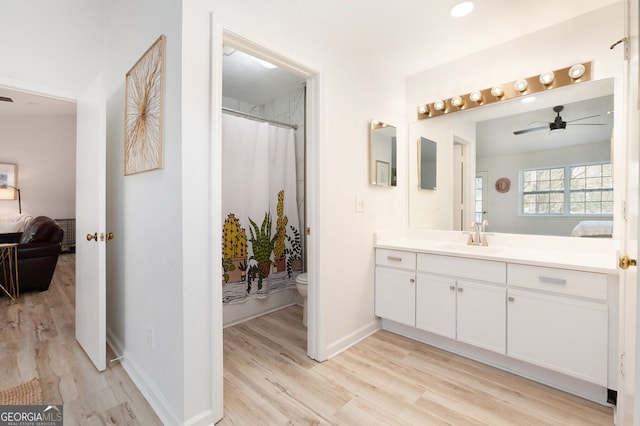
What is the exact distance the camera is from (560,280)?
1.71 metres

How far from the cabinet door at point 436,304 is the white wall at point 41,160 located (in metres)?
7.69

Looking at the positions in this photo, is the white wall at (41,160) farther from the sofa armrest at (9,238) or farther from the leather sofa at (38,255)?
the leather sofa at (38,255)

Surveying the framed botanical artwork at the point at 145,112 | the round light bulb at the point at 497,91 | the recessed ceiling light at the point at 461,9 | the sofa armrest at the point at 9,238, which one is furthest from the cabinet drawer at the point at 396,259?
the sofa armrest at the point at 9,238

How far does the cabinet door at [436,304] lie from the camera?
84.4 inches

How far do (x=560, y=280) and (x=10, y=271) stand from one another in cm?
538

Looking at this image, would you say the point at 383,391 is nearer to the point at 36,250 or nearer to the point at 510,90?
the point at 510,90

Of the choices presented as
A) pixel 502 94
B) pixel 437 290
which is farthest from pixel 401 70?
pixel 437 290

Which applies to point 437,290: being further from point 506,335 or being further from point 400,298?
point 506,335

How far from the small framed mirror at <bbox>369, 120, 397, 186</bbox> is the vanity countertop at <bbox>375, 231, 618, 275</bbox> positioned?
50cm

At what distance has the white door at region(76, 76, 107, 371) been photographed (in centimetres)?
191

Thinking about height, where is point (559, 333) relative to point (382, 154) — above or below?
below

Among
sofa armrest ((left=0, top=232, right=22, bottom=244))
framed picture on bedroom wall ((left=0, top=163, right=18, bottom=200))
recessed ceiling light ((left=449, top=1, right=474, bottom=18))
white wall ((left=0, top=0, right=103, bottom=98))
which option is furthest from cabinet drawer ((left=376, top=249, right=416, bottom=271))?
framed picture on bedroom wall ((left=0, top=163, right=18, bottom=200))

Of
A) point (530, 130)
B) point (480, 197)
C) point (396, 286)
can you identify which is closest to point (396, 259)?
point (396, 286)

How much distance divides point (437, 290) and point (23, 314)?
3.98 metres
